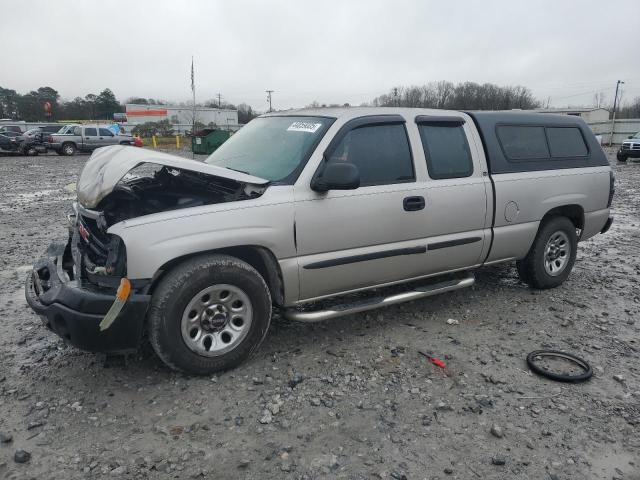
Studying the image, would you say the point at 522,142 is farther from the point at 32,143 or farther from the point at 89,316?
the point at 32,143

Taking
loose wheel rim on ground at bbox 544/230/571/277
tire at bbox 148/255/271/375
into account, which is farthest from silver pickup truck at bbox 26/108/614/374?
loose wheel rim on ground at bbox 544/230/571/277

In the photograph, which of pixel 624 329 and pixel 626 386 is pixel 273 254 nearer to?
pixel 626 386

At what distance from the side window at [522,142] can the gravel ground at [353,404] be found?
4.95ft

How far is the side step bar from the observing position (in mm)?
3653

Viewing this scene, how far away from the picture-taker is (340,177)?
344cm

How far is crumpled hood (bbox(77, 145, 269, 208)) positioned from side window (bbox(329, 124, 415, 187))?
2.52 feet

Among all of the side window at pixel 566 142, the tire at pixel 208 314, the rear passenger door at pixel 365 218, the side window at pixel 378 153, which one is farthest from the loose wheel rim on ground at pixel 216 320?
the side window at pixel 566 142

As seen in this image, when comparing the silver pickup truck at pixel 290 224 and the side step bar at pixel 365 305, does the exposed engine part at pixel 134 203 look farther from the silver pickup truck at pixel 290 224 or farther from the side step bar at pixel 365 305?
the side step bar at pixel 365 305

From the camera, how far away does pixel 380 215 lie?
387 cm

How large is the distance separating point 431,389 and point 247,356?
1.30 m

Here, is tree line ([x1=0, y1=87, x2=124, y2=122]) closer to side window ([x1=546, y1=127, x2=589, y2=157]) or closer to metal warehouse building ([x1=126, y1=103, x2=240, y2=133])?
metal warehouse building ([x1=126, y1=103, x2=240, y2=133])

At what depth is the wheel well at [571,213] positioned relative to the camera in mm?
5105

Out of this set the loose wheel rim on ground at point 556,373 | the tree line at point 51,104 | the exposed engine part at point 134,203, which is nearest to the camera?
the exposed engine part at point 134,203

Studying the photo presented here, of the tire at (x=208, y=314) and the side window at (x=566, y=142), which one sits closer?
the tire at (x=208, y=314)
